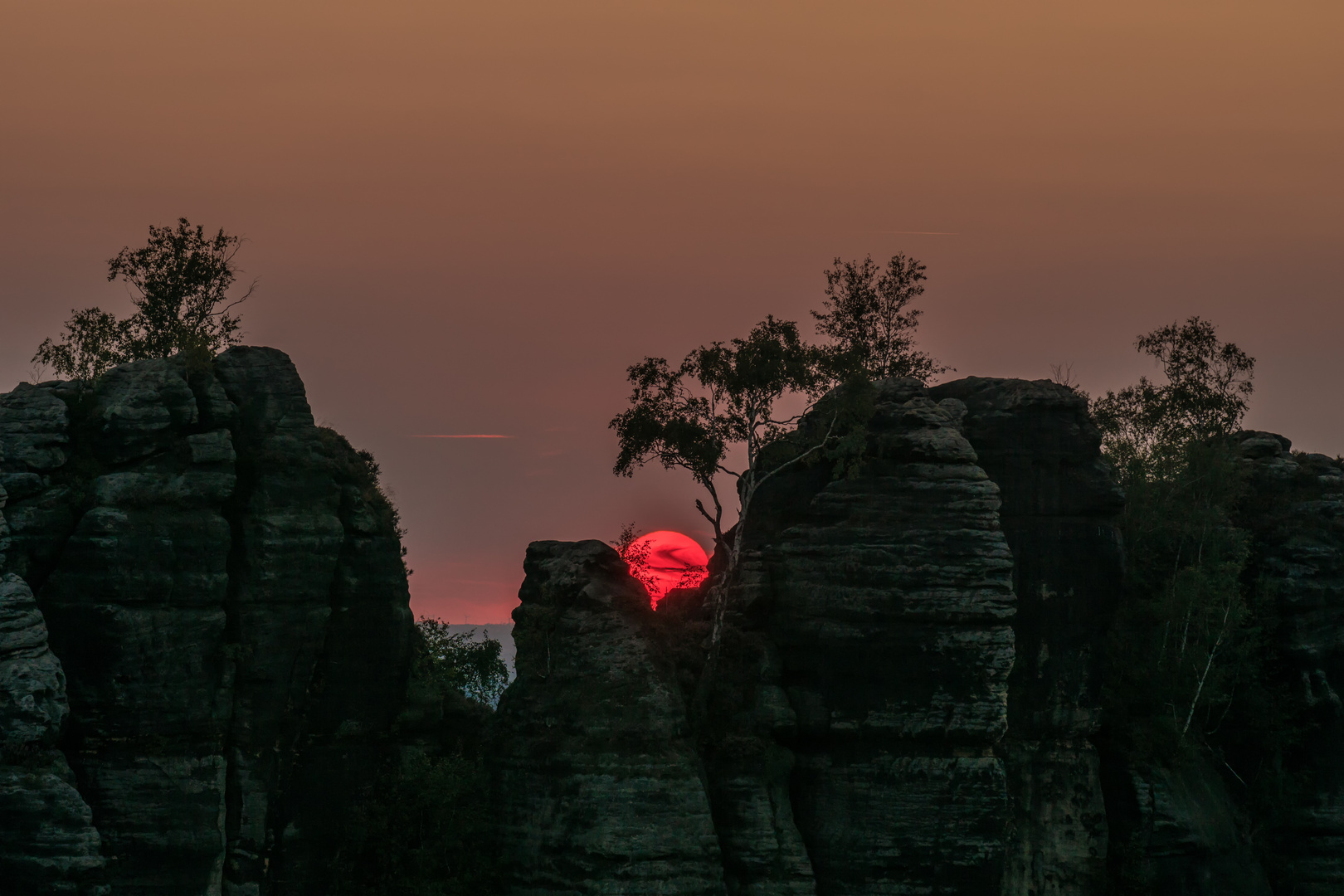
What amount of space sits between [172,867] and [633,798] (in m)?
18.0

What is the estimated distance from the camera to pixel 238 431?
227ft

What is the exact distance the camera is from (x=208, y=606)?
2596 inches

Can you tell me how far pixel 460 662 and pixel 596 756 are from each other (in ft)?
78.0

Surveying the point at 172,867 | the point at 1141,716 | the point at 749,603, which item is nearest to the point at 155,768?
the point at 172,867

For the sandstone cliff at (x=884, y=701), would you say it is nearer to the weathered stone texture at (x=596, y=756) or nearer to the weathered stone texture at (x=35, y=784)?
the weathered stone texture at (x=596, y=756)

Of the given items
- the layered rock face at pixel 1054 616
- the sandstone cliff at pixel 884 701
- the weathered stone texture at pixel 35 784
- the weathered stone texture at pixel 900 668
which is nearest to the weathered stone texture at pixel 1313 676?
the sandstone cliff at pixel 884 701

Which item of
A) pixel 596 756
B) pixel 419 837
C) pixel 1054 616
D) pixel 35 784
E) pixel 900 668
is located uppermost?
pixel 1054 616

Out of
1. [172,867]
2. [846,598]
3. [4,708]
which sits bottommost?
[172,867]

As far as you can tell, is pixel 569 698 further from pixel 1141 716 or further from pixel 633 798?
pixel 1141 716

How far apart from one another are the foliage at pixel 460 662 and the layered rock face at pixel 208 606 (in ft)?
16.4

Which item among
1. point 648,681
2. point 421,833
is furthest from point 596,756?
point 421,833

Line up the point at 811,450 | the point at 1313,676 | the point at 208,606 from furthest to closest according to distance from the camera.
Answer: the point at 1313,676 < the point at 811,450 < the point at 208,606

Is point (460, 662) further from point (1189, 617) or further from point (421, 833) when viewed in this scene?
point (1189, 617)

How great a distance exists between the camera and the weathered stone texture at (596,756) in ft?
227
